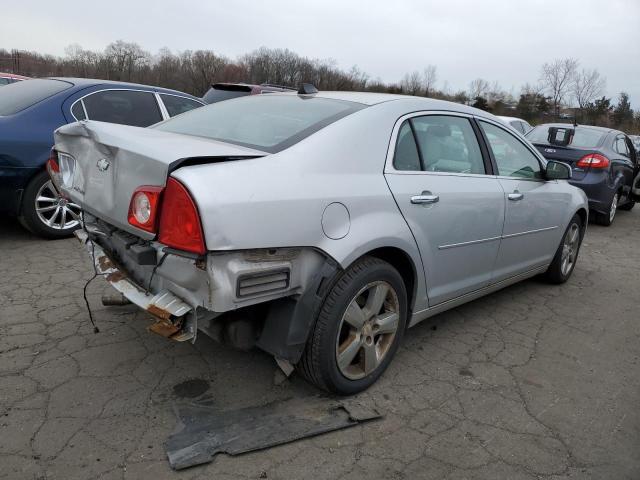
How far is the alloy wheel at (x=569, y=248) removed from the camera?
4.75 meters

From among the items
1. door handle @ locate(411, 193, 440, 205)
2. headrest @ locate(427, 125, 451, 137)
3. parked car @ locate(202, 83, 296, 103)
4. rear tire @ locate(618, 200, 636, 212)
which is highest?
parked car @ locate(202, 83, 296, 103)

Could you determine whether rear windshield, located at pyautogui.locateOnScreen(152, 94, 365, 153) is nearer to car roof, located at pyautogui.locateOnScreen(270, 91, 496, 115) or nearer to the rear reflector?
car roof, located at pyautogui.locateOnScreen(270, 91, 496, 115)

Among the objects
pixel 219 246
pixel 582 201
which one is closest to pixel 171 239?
pixel 219 246

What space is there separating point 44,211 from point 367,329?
11.8 feet

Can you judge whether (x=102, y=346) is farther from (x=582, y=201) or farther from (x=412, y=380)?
(x=582, y=201)

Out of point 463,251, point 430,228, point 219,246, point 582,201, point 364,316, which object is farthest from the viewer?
point 582,201

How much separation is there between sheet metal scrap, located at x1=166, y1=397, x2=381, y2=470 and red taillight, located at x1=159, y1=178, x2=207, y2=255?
0.90 m

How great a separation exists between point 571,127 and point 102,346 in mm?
7981

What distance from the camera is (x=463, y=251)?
3.22 m

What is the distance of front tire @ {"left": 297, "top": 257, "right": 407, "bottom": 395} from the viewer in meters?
2.45

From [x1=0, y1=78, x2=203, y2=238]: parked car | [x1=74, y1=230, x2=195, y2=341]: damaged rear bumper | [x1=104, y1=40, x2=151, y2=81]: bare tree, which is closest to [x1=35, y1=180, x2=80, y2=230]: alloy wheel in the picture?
[x1=0, y1=78, x2=203, y2=238]: parked car

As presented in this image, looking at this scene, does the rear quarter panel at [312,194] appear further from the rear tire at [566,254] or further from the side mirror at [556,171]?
the rear tire at [566,254]

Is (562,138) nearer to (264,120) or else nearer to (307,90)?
(307,90)

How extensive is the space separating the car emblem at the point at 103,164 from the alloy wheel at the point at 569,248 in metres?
3.97
